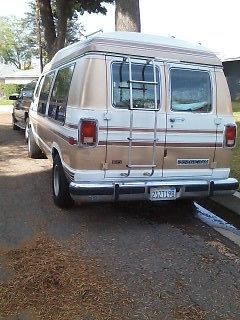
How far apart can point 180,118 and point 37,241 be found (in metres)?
2.27

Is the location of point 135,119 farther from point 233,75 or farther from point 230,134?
point 233,75

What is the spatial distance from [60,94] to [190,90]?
1945 mm

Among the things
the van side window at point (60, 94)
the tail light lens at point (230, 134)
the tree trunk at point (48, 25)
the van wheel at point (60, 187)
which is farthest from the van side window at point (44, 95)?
the tree trunk at point (48, 25)

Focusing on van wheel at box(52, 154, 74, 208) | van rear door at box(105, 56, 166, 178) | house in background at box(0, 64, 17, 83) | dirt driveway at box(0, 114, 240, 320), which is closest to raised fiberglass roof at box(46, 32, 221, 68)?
Result: van rear door at box(105, 56, 166, 178)

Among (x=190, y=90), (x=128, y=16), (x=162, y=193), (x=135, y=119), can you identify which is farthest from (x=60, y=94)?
(x=128, y=16)

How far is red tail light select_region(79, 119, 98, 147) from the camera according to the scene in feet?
16.0

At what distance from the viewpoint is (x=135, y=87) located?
5145 mm

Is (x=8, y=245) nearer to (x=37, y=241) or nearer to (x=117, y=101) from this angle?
(x=37, y=241)

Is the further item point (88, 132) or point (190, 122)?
point (190, 122)

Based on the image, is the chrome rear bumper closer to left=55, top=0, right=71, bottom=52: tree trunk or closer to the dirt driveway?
the dirt driveway

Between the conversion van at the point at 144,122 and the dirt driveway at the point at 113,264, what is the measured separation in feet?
1.59

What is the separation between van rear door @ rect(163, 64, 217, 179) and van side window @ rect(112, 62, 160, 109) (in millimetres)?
241

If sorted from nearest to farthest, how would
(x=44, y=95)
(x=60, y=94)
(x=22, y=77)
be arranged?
(x=60, y=94)
(x=44, y=95)
(x=22, y=77)

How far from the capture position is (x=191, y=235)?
5.14 metres
